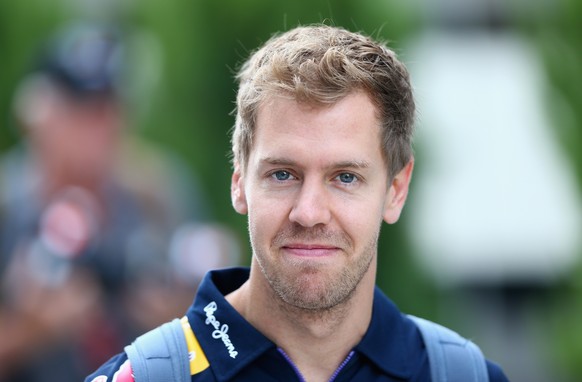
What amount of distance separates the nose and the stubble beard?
0.03m

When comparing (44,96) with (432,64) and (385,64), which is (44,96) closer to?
(385,64)

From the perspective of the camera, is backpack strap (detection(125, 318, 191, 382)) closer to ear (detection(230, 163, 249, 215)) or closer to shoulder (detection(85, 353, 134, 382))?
shoulder (detection(85, 353, 134, 382))

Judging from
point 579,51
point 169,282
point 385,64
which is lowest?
point 169,282

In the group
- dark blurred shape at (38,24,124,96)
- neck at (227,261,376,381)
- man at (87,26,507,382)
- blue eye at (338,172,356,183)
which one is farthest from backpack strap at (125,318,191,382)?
dark blurred shape at (38,24,124,96)

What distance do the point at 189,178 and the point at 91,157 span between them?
3.66ft

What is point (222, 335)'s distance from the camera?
144 inches

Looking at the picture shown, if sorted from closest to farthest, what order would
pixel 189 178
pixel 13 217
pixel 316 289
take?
pixel 316 289, pixel 13 217, pixel 189 178

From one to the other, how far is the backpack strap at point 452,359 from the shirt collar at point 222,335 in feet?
1.56

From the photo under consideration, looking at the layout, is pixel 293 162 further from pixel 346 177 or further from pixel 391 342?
pixel 391 342

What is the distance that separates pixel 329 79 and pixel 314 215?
37 cm

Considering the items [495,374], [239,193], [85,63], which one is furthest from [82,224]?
[495,374]

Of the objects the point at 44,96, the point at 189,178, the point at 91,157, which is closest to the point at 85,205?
the point at 91,157

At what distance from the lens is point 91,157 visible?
6.80 meters

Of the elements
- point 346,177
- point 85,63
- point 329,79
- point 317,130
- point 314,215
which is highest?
point 85,63
